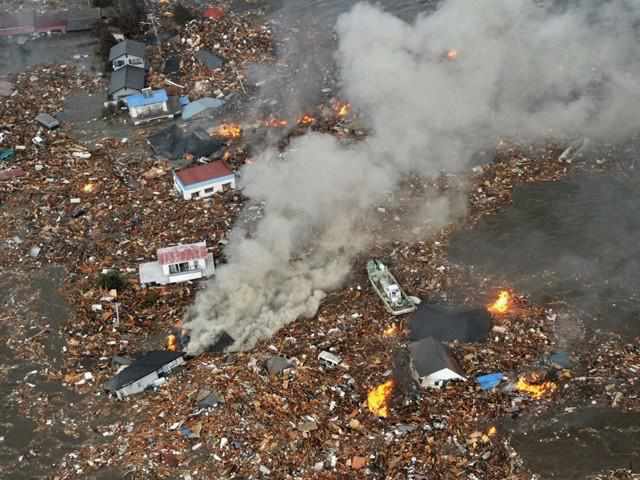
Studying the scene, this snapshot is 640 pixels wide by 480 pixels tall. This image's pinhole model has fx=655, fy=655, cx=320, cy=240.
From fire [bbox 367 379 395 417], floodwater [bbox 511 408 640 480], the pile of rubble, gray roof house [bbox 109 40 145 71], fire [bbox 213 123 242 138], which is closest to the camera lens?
floodwater [bbox 511 408 640 480]

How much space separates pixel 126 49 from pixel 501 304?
17.2 meters

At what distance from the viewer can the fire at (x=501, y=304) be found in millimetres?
15383

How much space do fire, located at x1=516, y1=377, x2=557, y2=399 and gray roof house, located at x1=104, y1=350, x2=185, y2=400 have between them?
723 centimetres

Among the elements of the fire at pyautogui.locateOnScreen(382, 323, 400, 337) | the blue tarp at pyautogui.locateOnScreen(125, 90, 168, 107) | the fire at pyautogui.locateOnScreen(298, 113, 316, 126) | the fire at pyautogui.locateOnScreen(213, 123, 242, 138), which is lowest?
the fire at pyautogui.locateOnScreen(382, 323, 400, 337)

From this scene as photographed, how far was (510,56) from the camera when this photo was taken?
23203 millimetres

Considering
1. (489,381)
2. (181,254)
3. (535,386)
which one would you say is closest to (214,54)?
(181,254)

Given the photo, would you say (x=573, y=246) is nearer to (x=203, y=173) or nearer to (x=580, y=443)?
(x=580, y=443)

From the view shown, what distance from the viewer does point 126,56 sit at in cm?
2459

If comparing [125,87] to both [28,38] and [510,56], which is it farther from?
[510,56]

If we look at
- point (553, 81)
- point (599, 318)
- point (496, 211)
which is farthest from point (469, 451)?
point (553, 81)

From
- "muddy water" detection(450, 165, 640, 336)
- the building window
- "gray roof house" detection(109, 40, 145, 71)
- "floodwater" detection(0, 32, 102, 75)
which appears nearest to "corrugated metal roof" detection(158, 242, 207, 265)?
the building window

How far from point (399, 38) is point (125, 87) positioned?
985 cm

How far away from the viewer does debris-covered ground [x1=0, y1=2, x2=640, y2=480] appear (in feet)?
41.3

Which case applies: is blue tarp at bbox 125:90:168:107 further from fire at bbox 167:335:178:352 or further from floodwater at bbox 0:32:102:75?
fire at bbox 167:335:178:352
